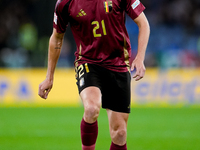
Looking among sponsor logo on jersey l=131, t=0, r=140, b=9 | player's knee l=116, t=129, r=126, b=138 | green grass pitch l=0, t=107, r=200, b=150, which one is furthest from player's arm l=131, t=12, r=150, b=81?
green grass pitch l=0, t=107, r=200, b=150

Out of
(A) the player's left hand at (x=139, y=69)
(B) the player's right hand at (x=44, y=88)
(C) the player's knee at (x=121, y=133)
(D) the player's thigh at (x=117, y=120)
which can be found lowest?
(C) the player's knee at (x=121, y=133)

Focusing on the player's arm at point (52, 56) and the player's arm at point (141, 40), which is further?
the player's arm at point (52, 56)

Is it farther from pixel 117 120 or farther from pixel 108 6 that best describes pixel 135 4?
pixel 117 120

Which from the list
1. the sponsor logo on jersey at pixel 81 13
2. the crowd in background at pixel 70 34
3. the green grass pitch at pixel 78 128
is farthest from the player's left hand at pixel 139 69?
the crowd in background at pixel 70 34

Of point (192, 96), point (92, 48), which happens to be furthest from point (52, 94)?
point (92, 48)

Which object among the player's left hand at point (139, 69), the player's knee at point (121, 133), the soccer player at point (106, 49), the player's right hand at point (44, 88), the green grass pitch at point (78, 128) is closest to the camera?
the player's left hand at point (139, 69)

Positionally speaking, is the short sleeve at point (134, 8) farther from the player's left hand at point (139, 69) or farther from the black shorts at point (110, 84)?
the black shorts at point (110, 84)

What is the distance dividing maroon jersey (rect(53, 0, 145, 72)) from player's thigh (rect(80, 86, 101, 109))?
0.36 metres

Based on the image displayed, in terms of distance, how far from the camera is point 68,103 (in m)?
14.5

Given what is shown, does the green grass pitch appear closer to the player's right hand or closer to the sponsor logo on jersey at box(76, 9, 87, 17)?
the player's right hand

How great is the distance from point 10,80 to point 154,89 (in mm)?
4542

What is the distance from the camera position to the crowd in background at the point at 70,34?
15.8 m

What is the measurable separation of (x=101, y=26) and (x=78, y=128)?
5.17 metres

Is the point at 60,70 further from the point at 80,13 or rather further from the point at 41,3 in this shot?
the point at 80,13
